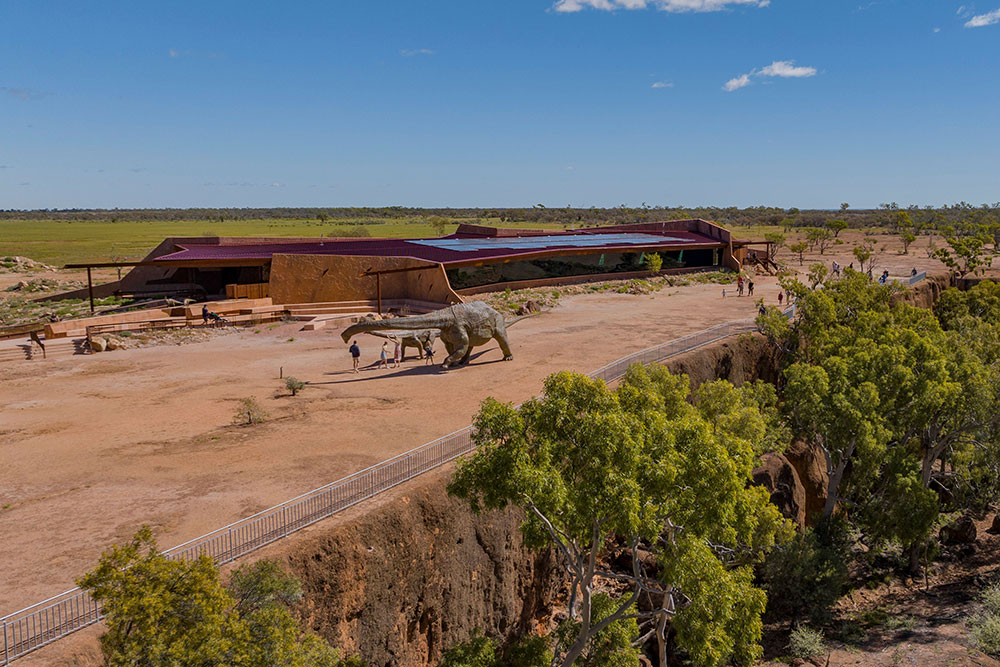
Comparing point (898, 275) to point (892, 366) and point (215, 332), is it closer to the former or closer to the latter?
point (892, 366)

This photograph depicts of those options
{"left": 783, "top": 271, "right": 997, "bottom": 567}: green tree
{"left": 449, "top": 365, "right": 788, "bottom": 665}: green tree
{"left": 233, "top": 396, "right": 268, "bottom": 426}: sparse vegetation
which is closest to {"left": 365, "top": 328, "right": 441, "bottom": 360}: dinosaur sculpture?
{"left": 233, "top": 396, "right": 268, "bottom": 426}: sparse vegetation

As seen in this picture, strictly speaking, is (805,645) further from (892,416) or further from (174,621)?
(174,621)

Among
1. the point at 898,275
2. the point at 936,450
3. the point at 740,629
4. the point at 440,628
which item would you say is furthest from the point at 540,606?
the point at 898,275

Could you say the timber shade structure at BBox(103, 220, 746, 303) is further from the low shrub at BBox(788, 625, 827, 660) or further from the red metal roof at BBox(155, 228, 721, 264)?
the low shrub at BBox(788, 625, 827, 660)

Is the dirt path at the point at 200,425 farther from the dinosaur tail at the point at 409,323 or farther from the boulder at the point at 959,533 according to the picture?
the boulder at the point at 959,533

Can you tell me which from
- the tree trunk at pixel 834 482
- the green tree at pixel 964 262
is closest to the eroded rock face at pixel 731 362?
the tree trunk at pixel 834 482

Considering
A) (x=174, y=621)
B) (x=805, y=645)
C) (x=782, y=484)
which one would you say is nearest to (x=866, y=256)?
(x=782, y=484)
